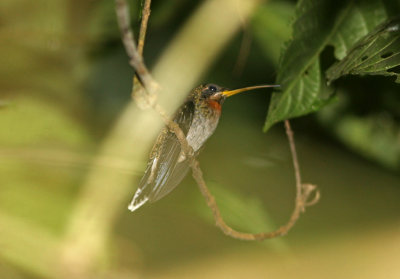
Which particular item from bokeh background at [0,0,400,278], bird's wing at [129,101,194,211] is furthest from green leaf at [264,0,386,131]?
bird's wing at [129,101,194,211]

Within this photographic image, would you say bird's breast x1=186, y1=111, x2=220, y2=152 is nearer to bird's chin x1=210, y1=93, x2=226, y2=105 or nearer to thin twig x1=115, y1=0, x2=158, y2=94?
bird's chin x1=210, y1=93, x2=226, y2=105

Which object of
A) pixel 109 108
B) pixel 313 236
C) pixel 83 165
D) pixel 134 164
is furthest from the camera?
pixel 109 108

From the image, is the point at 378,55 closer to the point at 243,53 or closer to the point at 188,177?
the point at 188,177

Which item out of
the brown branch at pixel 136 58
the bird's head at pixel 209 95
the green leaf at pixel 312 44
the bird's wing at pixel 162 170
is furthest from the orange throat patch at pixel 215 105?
the brown branch at pixel 136 58

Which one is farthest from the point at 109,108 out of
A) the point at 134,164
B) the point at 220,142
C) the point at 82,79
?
the point at 134,164

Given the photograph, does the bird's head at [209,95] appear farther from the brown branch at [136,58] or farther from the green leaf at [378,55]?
the brown branch at [136,58]

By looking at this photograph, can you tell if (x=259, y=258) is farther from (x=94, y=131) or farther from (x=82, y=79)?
(x=82, y=79)
